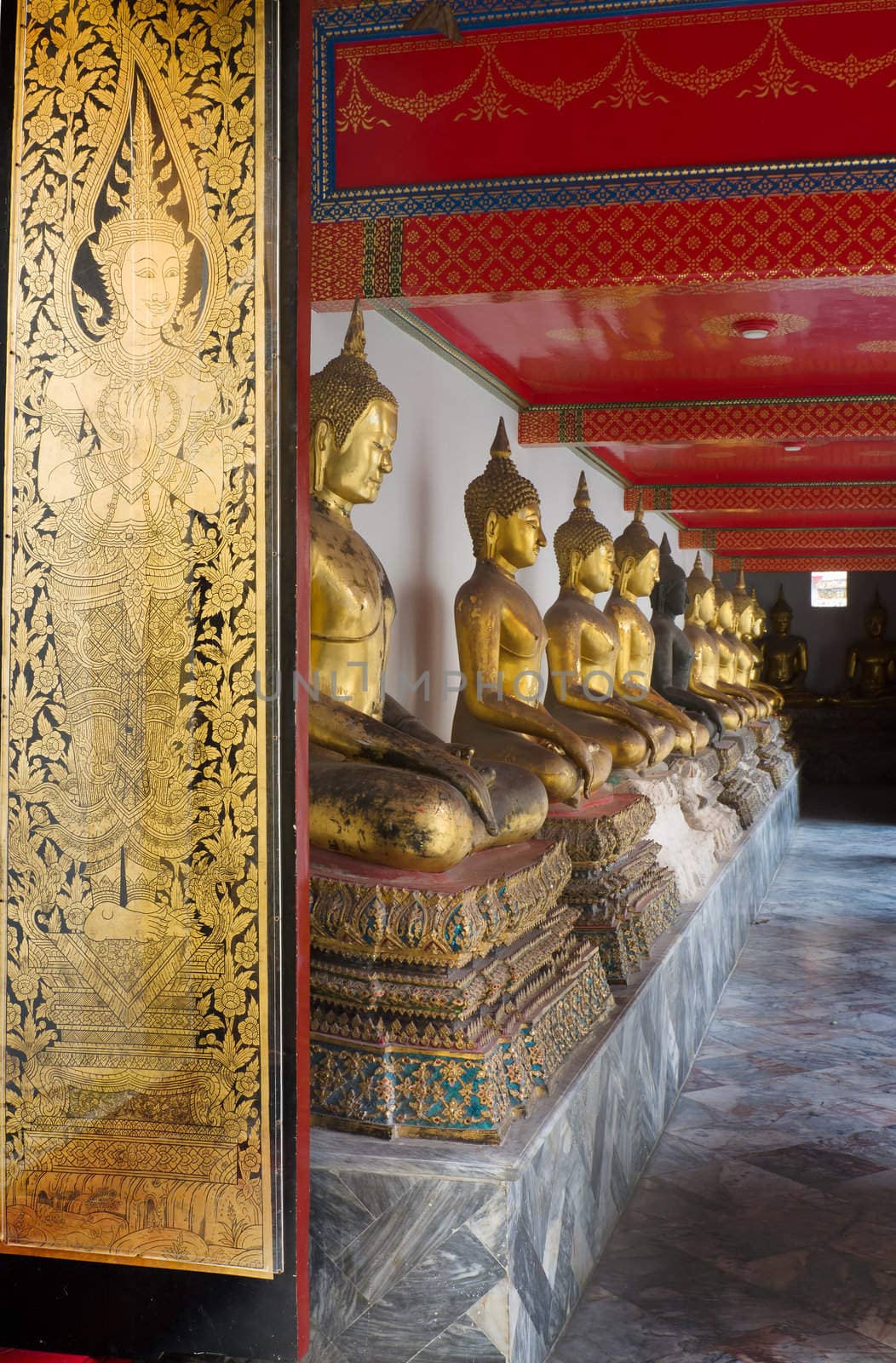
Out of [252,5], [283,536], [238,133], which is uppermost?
[252,5]

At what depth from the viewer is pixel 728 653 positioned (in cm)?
975

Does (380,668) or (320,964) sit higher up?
(380,668)

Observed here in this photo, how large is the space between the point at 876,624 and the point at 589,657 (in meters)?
11.9

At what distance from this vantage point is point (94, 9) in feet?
6.61

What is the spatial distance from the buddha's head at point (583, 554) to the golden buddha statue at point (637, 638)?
485 mm

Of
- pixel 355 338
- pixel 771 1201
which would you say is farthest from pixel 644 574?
pixel 771 1201

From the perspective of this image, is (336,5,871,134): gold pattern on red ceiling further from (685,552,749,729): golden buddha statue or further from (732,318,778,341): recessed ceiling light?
(685,552,749,729): golden buddha statue

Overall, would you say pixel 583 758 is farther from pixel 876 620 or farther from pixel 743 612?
pixel 876 620

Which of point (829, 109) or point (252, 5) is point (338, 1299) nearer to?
point (252, 5)

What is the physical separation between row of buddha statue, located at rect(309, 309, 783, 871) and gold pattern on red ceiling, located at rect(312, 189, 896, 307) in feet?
1.18

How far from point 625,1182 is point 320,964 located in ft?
3.32

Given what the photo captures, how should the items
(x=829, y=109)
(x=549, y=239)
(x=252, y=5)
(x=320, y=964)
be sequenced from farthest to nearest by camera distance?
(x=549, y=239), (x=829, y=109), (x=320, y=964), (x=252, y=5)

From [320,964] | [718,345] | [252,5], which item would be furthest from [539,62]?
[718,345]

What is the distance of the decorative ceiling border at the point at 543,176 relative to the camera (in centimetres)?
293
